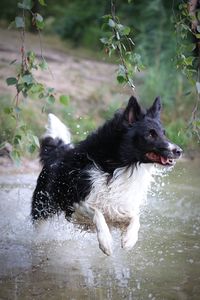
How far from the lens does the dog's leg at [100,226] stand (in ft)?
17.2

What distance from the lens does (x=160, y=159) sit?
522cm

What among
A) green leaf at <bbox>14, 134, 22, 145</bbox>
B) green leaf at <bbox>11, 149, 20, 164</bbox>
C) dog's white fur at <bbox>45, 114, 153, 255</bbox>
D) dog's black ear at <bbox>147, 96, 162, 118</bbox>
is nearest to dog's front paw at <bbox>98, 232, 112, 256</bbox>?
dog's white fur at <bbox>45, 114, 153, 255</bbox>

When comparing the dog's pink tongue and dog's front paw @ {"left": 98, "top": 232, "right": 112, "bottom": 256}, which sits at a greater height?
the dog's pink tongue

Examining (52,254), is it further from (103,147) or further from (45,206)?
(103,147)

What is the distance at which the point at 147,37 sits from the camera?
45.4 feet

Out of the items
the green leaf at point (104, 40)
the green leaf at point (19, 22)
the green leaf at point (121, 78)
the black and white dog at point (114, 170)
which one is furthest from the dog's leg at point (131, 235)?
the green leaf at point (19, 22)

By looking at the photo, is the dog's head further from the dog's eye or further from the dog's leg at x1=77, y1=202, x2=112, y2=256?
the dog's leg at x1=77, y1=202, x2=112, y2=256

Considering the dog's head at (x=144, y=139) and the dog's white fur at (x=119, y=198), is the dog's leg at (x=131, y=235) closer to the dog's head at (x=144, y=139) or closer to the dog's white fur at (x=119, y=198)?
the dog's white fur at (x=119, y=198)

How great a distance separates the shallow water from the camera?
15.9 feet

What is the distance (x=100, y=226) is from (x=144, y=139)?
0.91 metres

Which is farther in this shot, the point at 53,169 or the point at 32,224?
the point at 32,224

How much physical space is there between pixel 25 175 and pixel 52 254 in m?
3.31

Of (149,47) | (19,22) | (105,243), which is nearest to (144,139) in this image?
(105,243)

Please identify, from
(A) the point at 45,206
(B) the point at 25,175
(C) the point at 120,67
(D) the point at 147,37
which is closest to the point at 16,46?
(D) the point at 147,37
